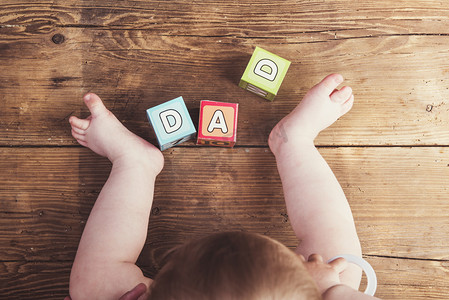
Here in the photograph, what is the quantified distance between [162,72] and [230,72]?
0.18 meters

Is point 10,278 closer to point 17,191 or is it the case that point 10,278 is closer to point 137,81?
point 17,191

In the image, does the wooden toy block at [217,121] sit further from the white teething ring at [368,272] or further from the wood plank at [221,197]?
the white teething ring at [368,272]

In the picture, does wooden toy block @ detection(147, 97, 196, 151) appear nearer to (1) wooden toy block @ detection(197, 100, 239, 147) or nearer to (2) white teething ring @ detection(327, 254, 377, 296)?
(1) wooden toy block @ detection(197, 100, 239, 147)

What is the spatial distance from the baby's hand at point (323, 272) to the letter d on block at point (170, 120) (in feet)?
1.33

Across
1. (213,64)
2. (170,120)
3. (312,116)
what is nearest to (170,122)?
(170,120)

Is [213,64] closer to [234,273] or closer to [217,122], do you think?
[217,122]

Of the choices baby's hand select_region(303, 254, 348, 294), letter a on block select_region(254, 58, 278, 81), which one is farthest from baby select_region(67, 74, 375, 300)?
letter a on block select_region(254, 58, 278, 81)

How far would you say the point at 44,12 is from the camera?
3.07 ft

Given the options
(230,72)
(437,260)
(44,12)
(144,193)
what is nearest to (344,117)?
(230,72)

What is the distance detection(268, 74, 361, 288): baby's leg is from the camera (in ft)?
2.51

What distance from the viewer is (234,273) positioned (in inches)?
18.8

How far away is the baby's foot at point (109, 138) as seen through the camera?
2.76ft

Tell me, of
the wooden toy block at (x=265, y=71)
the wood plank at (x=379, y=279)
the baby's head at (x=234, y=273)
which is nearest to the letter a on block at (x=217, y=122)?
the wooden toy block at (x=265, y=71)

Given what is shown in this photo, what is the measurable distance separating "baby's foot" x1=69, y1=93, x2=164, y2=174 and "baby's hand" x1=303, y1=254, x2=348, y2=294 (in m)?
0.42
